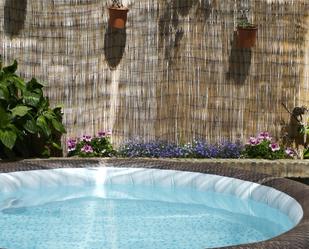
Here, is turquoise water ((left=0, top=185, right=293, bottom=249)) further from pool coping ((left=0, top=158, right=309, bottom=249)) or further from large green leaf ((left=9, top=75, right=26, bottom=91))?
large green leaf ((left=9, top=75, right=26, bottom=91))

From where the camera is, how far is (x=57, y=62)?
9352 mm

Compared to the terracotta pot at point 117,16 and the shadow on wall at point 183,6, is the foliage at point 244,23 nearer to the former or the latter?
the shadow on wall at point 183,6

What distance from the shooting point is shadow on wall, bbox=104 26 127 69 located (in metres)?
9.48

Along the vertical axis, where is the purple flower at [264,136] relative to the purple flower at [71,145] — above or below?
above

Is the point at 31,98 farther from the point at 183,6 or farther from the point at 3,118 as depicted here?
the point at 183,6

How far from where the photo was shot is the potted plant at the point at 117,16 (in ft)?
30.3

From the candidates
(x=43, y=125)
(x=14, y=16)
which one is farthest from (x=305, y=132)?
(x=14, y=16)

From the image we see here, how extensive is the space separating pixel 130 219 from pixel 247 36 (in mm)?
3151

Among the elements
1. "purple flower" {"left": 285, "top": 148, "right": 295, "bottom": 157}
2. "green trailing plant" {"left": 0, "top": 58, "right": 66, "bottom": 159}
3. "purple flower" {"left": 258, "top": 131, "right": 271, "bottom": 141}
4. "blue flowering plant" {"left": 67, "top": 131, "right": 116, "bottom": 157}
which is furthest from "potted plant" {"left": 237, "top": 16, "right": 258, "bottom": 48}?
"green trailing plant" {"left": 0, "top": 58, "right": 66, "bottom": 159}

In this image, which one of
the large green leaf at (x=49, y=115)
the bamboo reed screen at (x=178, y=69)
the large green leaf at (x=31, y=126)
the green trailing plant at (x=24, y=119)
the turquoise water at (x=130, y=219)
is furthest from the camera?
the bamboo reed screen at (x=178, y=69)

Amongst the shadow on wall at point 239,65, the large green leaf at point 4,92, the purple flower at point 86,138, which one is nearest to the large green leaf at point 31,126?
the large green leaf at point 4,92

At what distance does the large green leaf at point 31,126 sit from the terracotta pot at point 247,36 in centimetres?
261

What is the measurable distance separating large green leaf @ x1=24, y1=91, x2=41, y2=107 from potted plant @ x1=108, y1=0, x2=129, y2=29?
4.23 feet

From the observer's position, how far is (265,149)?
9.24 m
